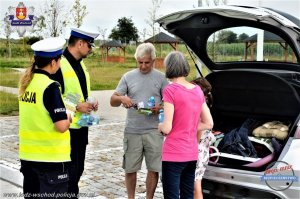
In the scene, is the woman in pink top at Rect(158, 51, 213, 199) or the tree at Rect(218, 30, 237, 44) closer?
the woman in pink top at Rect(158, 51, 213, 199)

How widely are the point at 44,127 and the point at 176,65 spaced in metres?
1.20

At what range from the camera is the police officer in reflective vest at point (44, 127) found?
3.65m

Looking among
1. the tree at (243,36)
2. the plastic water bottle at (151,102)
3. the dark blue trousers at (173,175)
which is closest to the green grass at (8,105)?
the tree at (243,36)

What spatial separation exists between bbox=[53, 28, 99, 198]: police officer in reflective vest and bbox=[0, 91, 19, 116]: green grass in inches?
314

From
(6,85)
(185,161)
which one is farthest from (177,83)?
(6,85)

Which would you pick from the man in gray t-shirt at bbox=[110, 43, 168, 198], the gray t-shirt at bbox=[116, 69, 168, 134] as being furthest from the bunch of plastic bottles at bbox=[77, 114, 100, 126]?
the gray t-shirt at bbox=[116, 69, 168, 134]

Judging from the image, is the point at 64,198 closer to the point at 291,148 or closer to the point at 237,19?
the point at 291,148

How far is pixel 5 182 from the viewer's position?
244 inches

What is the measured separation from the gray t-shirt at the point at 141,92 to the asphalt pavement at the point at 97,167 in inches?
39.0

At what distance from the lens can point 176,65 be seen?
3963 mm

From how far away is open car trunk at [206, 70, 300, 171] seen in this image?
14.5 feet

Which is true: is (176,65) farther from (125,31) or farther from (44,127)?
(125,31)

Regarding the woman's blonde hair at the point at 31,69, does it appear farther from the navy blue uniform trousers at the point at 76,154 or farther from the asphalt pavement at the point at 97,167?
the asphalt pavement at the point at 97,167

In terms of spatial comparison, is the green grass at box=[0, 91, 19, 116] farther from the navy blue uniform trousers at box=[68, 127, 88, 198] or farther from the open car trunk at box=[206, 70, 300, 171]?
the open car trunk at box=[206, 70, 300, 171]
